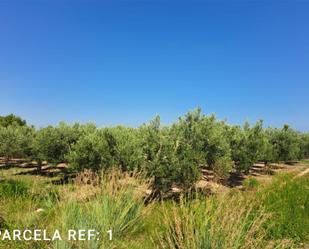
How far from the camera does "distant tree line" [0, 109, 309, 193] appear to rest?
13828 mm

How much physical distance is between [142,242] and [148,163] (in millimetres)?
7562

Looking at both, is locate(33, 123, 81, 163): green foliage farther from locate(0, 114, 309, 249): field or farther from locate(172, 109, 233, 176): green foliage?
locate(172, 109, 233, 176): green foliage

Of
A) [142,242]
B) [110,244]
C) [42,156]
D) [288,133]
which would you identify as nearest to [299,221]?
[142,242]

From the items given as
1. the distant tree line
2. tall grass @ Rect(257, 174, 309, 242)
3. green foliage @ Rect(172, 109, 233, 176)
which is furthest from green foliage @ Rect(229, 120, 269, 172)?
tall grass @ Rect(257, 174, 309, 242)

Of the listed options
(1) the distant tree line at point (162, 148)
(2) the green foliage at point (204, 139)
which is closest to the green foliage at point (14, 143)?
(1) the distant tree line at point (162, 148)

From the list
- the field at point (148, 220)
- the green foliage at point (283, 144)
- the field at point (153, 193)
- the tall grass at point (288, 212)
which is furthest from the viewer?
the green foliage at point (283, 144)

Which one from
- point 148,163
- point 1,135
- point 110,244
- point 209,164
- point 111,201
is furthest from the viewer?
point 1,135

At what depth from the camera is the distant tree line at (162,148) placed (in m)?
13.8

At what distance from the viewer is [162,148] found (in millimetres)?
13914

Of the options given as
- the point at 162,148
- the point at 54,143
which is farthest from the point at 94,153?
the point at 54,143

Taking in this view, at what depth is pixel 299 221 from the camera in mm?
8445

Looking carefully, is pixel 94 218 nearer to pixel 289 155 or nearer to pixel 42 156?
pixel 42 156

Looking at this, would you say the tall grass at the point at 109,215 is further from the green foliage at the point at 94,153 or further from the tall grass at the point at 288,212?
the green foliage at the point at 94,153

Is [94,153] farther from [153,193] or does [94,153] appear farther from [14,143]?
Result: [14,143]
